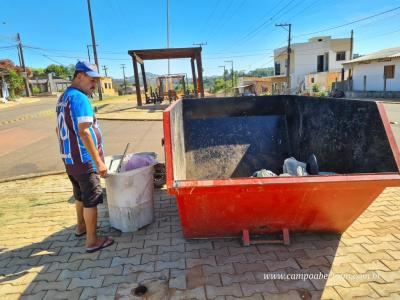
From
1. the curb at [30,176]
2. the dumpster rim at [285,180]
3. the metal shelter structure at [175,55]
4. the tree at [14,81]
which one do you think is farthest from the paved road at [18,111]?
the dumpster rim at [285,180]

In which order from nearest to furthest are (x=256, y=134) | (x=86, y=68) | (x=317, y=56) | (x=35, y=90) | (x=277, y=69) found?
(x=86, y=68)
(x=256, y=134)
(x=317, y=56)
(x=277, y=69)
(x=35, y=90)

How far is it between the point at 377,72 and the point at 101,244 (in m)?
31.5

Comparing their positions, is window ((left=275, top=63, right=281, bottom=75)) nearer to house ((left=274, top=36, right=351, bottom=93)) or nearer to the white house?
house ((left=274, top=36, right=351, bottom=93))

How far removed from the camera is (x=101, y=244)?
327 centimetres

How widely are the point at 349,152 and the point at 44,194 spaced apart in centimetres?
439

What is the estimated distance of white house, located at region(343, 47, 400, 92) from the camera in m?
26.3

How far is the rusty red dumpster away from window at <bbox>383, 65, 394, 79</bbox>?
27.2 m

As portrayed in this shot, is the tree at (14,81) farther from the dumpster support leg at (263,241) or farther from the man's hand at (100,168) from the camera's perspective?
the dumpster support leg at (263,241)

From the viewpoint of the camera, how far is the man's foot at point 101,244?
3213 millimetres

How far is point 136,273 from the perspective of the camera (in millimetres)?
2820

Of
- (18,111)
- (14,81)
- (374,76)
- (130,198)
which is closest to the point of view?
(130,198)

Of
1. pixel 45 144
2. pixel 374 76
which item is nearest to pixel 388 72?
pixel 374 76

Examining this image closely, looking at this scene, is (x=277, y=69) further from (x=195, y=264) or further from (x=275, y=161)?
(x=195, y=264)

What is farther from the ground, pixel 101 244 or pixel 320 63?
pixel 320 63
